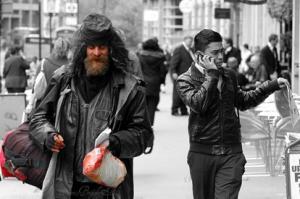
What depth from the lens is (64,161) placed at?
5688 millimetres

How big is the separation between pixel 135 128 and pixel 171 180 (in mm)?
6766

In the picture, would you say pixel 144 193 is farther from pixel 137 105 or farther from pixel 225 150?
pixel 137 105

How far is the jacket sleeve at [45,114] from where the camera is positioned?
564cm

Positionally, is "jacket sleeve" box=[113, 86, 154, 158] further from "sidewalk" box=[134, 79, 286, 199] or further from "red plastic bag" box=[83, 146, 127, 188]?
"sidewalk" box=[134, 79, 286, 199]

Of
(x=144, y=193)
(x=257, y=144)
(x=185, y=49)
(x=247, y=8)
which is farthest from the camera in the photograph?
(x=247, y=8)

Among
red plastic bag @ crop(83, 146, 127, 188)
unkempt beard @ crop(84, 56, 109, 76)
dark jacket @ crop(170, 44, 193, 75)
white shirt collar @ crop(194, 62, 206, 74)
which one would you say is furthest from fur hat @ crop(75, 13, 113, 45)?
dark jacket @ crop(170, 44, 193, 75)

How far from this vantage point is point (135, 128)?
18.7 ft

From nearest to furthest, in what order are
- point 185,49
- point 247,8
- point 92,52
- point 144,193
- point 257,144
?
1. point 92,52
2. point 144,193
3. point 257,144
4. point 185,49
5. point 247,8

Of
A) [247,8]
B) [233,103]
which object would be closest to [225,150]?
[233,103]

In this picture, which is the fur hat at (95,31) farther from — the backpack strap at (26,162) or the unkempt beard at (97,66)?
the backpack strap at (26,162)

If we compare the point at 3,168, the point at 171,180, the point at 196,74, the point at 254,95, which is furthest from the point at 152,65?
the point at 3,168

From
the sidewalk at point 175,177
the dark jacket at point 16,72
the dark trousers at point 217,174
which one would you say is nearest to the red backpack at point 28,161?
the dark trousers at point 217,174

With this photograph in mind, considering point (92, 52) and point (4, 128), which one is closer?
point (92, 52)

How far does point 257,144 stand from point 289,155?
20.6 feet
